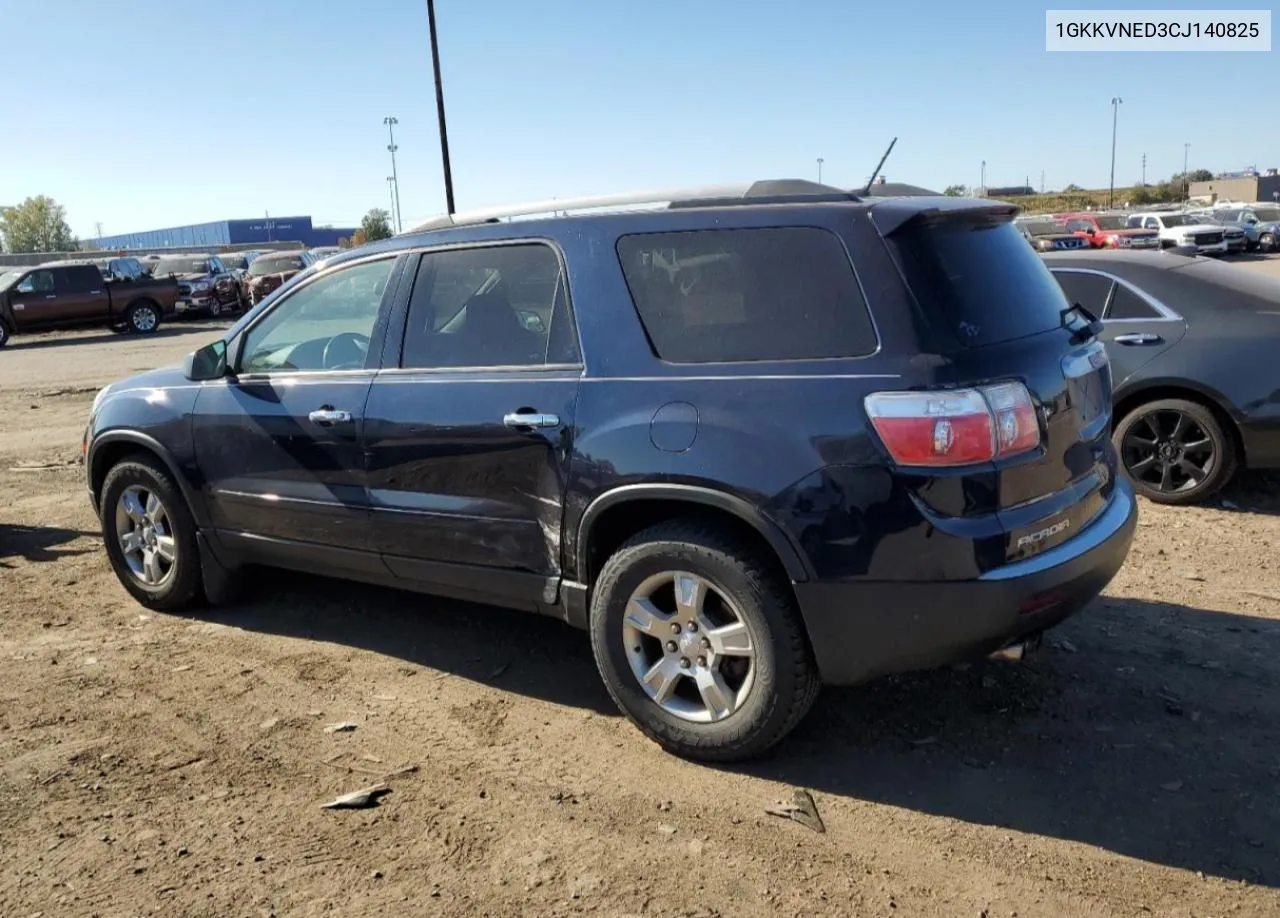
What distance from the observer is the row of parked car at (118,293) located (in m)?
24.6

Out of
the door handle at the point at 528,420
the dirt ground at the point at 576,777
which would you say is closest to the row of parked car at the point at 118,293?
the dirt ground at the point at 576,777

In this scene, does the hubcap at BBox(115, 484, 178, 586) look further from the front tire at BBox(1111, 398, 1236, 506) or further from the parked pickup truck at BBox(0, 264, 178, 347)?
the parked pickup truck at BBox(0, 264, 178, 347)

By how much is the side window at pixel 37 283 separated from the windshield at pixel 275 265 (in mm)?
5683

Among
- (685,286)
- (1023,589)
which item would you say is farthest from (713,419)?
(1023,589)

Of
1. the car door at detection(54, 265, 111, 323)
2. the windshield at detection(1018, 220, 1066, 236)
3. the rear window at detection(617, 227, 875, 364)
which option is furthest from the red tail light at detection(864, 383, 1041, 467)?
the windshield at detection(1018, 220, 1066, 236)

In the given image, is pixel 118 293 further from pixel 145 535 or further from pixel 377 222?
pixel 377 222

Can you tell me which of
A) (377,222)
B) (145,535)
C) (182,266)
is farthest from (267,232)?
(145,535)

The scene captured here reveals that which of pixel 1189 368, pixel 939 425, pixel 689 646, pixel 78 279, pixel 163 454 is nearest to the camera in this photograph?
pixel 939 425

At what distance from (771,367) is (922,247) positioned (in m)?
0.61

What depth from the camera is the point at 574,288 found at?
3.86 m

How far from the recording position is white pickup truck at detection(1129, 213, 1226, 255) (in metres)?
35.1

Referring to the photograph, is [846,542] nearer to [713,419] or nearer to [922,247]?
[713,419]

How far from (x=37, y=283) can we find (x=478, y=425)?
2497cm

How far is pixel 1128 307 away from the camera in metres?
6.71
